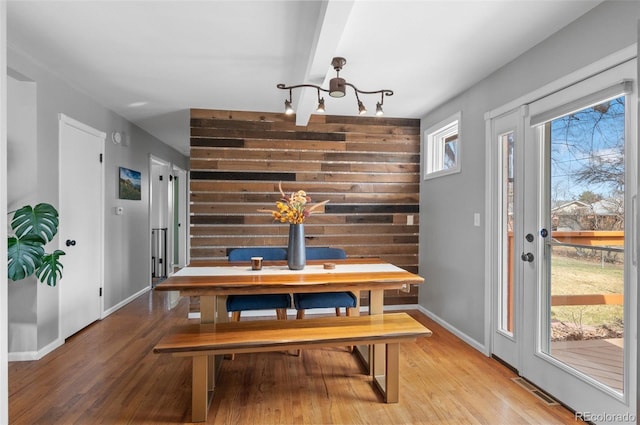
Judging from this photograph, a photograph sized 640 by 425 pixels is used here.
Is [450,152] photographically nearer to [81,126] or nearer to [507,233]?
[507,233]

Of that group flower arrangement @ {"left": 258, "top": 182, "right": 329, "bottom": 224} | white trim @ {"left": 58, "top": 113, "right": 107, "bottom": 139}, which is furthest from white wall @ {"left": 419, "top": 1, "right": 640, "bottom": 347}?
white trim @ {"left": 58, "top": 113, "right": 107, "bottom": 139}

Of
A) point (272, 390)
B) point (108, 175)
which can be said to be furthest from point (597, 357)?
point (108, 175)

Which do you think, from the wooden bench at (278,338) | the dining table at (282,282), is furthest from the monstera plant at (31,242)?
the wooden bench at (278,338)

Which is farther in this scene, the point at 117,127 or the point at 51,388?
the point at 117,127

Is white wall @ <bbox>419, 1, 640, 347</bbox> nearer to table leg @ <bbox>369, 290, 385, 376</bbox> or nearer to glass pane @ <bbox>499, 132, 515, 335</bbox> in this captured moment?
glass pane @ <bbox>499, 132, 515, 335</bbox>

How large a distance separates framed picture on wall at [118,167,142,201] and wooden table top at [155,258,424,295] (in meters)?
2.12

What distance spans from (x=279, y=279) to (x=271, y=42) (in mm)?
1574

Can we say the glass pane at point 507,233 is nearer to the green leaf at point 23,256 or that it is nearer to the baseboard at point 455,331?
the baseboard at point 455,331

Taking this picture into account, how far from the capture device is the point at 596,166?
6.44ft

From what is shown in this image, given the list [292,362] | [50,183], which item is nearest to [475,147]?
[292,362]

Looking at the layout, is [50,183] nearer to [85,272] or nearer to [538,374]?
[85,272]

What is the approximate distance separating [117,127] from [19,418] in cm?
303

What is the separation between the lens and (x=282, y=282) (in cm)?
210

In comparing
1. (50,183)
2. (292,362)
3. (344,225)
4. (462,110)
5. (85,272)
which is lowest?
(292,362)
